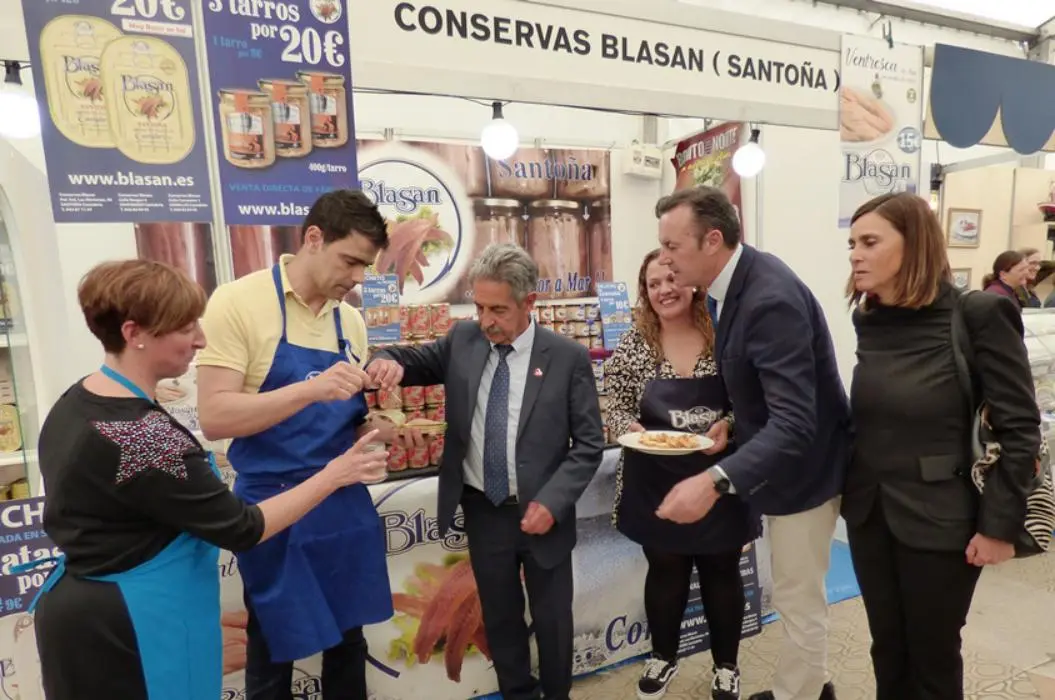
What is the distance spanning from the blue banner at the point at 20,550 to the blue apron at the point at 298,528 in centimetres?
78

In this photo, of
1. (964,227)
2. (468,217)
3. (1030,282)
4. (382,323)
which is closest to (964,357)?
(382,323)

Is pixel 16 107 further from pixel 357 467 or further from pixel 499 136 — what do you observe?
pixel 499 136

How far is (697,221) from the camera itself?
1.96 meters

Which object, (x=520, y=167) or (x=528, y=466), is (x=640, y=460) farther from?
(x=520, y=167)

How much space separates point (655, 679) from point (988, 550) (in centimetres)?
145

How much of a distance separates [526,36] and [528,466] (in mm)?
1618

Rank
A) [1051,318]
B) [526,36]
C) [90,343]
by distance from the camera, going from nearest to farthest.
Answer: [526,36] → [90,343] → [1051,318]

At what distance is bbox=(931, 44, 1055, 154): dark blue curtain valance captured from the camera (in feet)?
10.8

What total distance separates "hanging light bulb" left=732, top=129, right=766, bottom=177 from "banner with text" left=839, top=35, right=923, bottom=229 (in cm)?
39

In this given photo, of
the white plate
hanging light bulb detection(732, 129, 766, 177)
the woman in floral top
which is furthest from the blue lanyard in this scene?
hanging light bulb detection(732, 129, 766, 177)

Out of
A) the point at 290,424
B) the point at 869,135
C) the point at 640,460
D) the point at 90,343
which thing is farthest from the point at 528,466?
the point at 90,343

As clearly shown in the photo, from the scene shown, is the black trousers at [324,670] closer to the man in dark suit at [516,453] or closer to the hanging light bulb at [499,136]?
the man in dark suit at [516,453]

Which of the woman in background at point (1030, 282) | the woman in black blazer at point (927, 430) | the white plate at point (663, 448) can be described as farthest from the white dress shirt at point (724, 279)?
the woman in background at point (1030, 282)

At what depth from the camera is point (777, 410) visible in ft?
5.91
